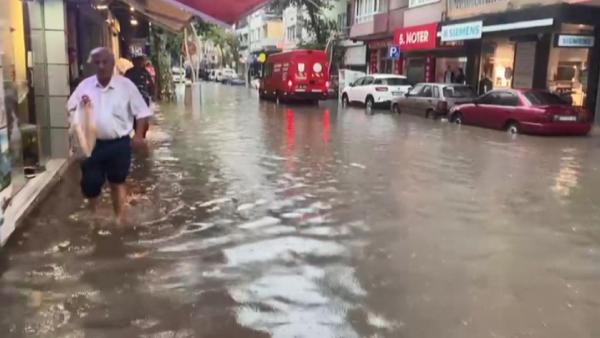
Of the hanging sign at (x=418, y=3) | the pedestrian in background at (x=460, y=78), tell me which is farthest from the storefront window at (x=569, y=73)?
the hanging sign at (x=418, y=3)

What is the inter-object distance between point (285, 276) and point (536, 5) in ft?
57.7

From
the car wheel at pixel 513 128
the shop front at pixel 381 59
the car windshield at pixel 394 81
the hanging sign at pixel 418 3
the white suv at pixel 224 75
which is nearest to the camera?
the car wheel at pixel 513 128

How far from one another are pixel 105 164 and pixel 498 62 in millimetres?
20892

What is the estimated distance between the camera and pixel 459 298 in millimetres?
4645

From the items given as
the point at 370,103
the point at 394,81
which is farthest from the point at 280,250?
the point at 394,81

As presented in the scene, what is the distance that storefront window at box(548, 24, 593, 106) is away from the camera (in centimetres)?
2064

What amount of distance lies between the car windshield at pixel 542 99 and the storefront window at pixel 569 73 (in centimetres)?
429

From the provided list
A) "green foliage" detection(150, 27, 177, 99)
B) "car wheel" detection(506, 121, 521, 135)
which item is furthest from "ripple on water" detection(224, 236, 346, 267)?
"green foliage" detection(150, 27, 177, 99)

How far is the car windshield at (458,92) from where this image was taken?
20609mm

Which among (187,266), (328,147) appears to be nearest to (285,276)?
(187,266)

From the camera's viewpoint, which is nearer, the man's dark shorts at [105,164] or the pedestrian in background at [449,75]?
the man's dark shorts at [105,164]

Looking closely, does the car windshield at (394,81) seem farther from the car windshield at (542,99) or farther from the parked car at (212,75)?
the parked car at (212,75)

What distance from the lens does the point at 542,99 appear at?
16562 mm

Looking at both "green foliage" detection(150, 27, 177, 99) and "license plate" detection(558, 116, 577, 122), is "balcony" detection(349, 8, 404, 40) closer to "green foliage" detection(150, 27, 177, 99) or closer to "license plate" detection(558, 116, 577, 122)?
"green foliage" detection(150, 27, 177, 99)
